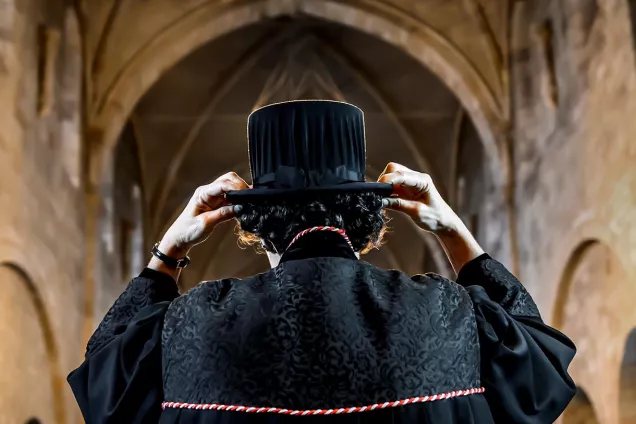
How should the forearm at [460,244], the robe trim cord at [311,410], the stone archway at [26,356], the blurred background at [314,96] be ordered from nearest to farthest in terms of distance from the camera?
the robe trim cord at [311,410] < the forearm at [460,244] < the stone archway at [26,356] < the blurred background at [314,96]

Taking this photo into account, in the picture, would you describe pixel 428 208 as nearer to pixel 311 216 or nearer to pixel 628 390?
pixel 311 216

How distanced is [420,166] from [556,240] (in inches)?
241

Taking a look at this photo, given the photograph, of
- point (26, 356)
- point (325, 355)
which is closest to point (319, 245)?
point (325, 355)

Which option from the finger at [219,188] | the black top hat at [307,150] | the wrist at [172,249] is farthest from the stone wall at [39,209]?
the black top hat at [307,150]

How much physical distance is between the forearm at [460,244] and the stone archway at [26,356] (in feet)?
17.6

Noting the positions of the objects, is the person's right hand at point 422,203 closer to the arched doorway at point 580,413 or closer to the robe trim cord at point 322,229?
the robe trim cord at point 322,229

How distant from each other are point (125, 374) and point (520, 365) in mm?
768

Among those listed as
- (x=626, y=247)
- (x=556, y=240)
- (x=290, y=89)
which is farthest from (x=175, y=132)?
(x=626, y=247)

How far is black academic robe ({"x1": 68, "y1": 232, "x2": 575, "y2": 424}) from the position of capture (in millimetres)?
1632

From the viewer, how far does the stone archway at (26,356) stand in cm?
680

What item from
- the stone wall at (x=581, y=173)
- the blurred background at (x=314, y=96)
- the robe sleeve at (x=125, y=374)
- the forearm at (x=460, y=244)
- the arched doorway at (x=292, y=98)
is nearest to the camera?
the robe sleeve at (x=125, y=374)

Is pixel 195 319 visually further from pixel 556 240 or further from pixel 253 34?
pixel 253 34

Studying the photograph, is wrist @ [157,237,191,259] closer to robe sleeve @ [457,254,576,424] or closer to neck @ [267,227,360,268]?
neck @ [267,227,360,268]

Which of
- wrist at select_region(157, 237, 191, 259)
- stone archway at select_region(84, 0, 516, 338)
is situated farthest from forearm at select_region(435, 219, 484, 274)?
stone archway at select_region(84, 0, 516, 338)
